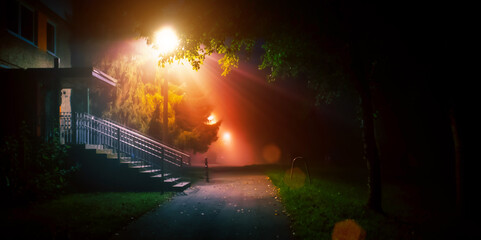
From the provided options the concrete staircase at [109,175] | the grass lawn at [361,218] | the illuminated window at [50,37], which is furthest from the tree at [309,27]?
the illuminated window at [50,37]

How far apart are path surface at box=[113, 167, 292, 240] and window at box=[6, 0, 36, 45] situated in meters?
9.66

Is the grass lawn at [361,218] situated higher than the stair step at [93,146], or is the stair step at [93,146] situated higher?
the stair step at [93,146]

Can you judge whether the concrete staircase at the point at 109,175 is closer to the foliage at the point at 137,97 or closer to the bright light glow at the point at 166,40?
the bright light glow at the point at 166,40

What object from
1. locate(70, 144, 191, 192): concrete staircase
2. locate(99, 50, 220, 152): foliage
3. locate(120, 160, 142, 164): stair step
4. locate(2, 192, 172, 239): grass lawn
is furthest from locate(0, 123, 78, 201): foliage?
locate(99, 50, 220, 152): foliage

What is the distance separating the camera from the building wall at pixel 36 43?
13.1 meters

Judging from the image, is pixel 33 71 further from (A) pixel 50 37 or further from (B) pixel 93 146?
(A) pixel 50 37

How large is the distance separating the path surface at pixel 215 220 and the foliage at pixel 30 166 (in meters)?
3.98

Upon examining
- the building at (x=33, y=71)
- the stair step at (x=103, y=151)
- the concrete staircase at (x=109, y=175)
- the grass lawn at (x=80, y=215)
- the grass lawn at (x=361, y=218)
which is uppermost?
the building at (x=33, y=71)

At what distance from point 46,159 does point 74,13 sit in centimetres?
1008

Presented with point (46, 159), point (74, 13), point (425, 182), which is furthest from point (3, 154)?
point (425, 182)

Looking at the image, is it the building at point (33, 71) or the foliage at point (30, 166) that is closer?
the foliage at point (30, 166)

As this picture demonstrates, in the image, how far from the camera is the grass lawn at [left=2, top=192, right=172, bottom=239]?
6.79 meters

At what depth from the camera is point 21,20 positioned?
1441 cm

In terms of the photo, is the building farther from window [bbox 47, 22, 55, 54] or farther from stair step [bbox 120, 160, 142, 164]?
stair step [bbox 120, 160, 142, 164]
